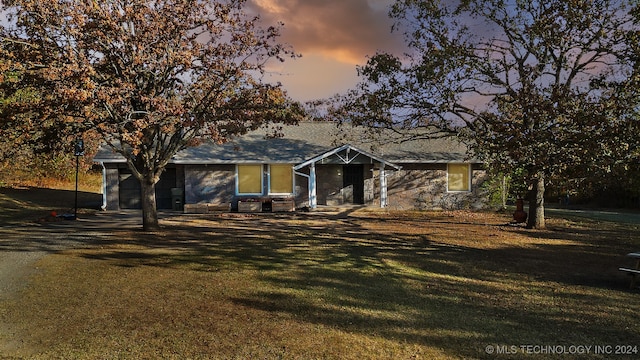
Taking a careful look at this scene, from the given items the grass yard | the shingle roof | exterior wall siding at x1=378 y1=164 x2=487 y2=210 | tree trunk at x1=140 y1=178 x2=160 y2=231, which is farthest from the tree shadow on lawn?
exterior wall siding at x1=378 y1=164 x2=487 y2=210

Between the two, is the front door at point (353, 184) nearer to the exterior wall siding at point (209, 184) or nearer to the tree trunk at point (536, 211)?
the exterior wall siding at point (209, 184)

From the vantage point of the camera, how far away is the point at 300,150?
2470 cm

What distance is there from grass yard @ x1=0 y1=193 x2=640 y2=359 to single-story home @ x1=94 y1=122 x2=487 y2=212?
929 cm

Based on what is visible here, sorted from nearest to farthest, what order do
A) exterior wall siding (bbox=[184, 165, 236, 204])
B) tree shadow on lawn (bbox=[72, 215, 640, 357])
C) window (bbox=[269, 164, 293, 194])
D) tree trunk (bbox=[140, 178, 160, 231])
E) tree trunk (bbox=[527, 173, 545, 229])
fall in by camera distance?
tree shadow on lawn (bbox=[72, 215, 640, 357]) < tree trunk (bbox=[140, 178, 160, 231]) < tree trunk (bbox=[527, 173, 545, 229]) < exterior wall siding (bbox=[184, 165, 236, 204]) < window (bbox=[269, 164, 293, 194])

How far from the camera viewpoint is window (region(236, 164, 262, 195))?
23000 mm

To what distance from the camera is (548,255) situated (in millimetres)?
11414

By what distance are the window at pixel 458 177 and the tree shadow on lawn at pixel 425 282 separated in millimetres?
10307

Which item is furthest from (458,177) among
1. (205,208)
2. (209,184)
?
(205,208)

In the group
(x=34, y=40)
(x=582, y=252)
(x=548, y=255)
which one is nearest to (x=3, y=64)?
(x=34, y=40)

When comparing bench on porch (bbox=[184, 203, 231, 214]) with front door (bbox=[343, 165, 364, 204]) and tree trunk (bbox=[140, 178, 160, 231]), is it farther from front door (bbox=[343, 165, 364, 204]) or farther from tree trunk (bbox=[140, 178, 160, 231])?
tree trunk (bbox=[140, 178, 160, 231])

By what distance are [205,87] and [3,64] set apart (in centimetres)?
516

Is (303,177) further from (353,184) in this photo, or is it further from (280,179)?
(353,184)

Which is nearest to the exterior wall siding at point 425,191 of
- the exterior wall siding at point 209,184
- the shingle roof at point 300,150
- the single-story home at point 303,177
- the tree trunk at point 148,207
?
the single-story home at point 303,177

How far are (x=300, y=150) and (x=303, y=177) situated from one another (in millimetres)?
2002
